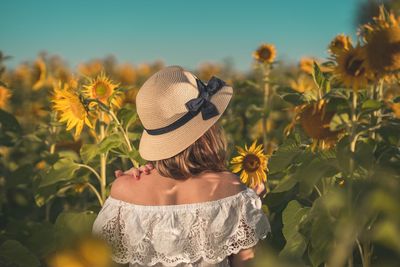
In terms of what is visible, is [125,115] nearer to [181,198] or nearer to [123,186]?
[123,186]

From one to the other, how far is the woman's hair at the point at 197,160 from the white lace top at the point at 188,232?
11 centimetres

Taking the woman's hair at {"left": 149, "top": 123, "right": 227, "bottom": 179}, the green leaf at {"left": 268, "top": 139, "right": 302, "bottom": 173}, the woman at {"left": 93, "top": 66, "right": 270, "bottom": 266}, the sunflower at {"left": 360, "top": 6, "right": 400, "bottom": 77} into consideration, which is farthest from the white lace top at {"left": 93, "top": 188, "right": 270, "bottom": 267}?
the sunflower at {"left": 360, "top": 6, "right": 400, "bottom": 77}

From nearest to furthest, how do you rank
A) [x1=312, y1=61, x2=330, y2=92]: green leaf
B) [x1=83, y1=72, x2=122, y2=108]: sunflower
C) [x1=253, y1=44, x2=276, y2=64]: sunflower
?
1. [x1=312, y1=61, x2=330, y2=92]: green leaf
2. [x1=83, y1=72, x2=122, y2=108]: sunflower
3. [x1=253, y1=44, x2=276, y2=64]: sunflower

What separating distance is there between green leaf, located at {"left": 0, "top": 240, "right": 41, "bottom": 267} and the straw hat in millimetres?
827

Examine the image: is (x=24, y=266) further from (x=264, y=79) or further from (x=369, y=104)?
(x=264, y=79)

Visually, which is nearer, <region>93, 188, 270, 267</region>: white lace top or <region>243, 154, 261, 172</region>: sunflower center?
<region>93, 188, 270, 267</region>: white lace top

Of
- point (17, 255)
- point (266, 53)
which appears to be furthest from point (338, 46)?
point (266, 53)

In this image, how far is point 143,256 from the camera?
197 centimetres

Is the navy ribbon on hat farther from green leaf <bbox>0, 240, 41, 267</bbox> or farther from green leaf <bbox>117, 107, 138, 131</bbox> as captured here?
green leaf <bbox>0, 240, 41, 267</bbox>

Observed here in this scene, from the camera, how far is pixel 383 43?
209 centimetres

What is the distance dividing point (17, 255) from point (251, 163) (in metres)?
1.06

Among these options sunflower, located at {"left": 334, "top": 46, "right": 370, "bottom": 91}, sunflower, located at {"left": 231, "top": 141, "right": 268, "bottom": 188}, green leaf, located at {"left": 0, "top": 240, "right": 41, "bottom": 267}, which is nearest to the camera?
sunflower, located at {"left": 334, "top": 46, "right": 370, "bottom": 91}

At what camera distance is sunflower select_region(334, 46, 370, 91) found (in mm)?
2169

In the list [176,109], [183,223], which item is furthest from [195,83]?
[183,223]
